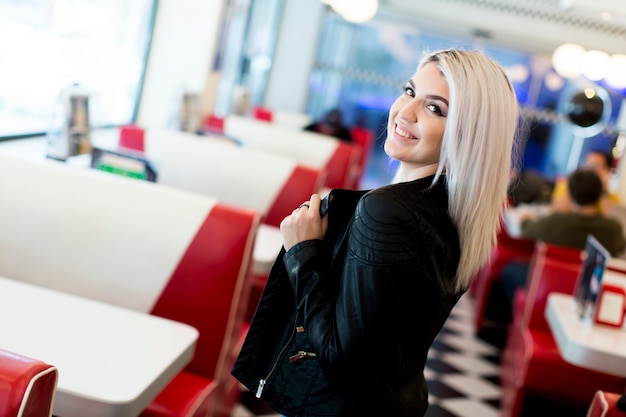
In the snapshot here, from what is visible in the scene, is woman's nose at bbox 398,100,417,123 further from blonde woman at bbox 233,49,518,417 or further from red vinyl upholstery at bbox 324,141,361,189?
red vinyl upholstery at bbox 324,141,361,189

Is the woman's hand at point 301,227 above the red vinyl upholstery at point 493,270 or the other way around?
above

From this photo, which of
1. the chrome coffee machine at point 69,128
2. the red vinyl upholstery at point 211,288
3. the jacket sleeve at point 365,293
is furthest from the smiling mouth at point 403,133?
the chrome coffee machine at point 69,128

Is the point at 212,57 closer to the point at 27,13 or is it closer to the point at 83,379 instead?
the point at 27,13

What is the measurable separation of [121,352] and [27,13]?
7.25ft

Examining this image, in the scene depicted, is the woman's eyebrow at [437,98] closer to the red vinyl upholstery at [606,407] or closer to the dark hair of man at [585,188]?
the red vinyl upholstery at [606,407]

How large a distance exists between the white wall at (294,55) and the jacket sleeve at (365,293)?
8861mm

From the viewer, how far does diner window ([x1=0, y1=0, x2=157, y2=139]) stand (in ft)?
11.2

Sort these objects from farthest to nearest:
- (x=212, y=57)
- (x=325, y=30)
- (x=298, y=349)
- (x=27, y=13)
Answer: (x=325, y=30) < (x=212, y=57) < (x=27, y=13) < (x=298, y=349)

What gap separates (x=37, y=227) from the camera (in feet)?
8.32

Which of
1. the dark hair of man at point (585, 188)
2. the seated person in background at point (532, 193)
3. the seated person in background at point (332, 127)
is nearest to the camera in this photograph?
the dark hair of man at point (585, 188)

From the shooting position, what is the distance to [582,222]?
471 centimetres

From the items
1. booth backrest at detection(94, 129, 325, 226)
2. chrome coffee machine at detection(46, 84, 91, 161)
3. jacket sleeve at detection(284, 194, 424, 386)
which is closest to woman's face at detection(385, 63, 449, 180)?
jacket sleeve at detection(284, 194, 424, 386)

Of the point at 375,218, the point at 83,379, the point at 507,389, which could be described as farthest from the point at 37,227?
the point at 507,389

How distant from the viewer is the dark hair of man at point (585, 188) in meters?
4.56
